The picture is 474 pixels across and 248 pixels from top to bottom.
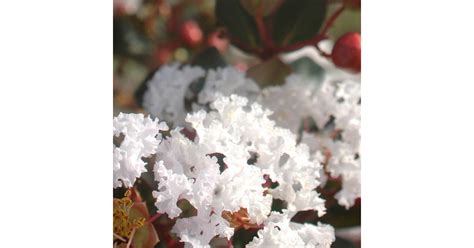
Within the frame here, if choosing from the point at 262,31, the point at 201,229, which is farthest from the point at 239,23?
the point at 201,229

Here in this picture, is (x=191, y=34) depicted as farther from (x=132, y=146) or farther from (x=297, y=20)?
(x=132, y=146)

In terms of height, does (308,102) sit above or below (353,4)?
below

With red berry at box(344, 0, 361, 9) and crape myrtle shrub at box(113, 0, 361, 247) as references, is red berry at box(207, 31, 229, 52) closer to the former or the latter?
crape myrtle shrub at box(113, 0, 361, 247)

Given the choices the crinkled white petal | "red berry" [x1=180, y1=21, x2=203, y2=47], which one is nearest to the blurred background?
"red berry" [x1=180, y1=21, x2=203, y2=47]

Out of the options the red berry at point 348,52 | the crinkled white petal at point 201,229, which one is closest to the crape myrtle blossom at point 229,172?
the crinkled white petal at point 201,229

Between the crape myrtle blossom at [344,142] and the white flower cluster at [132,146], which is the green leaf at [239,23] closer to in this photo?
the crape myrtle blossom at [344,142]

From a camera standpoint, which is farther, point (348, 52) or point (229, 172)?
point (348, 52)
